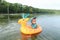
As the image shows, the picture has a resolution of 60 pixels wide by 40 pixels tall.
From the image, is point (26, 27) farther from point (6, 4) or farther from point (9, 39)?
point (6, 4)

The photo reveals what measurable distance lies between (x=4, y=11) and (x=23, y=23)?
29021mm

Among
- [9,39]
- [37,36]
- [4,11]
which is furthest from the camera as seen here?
[4,11]

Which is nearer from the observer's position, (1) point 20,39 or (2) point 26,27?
(1) point 20,39

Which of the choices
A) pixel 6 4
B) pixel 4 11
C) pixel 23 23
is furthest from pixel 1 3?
pixel 23 23

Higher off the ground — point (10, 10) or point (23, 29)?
point (23, 29)

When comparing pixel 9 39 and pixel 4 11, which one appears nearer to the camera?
pixel 9 39

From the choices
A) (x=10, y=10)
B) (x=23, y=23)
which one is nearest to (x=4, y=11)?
(x=10, y=10)

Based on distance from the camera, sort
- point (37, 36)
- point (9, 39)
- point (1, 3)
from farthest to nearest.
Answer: point (1, 3) → point (37, 36) → point (9, 39)

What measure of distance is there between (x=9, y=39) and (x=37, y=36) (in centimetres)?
233

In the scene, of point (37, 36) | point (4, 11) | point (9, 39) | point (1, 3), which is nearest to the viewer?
point (9, 39)

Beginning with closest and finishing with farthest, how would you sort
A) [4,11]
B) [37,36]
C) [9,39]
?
[9,39] < [37,36] < [4,11]

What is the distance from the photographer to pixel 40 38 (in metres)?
15.7

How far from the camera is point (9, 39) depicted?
15258 millimetres

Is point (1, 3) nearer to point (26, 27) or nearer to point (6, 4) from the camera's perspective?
point (6, 4)
